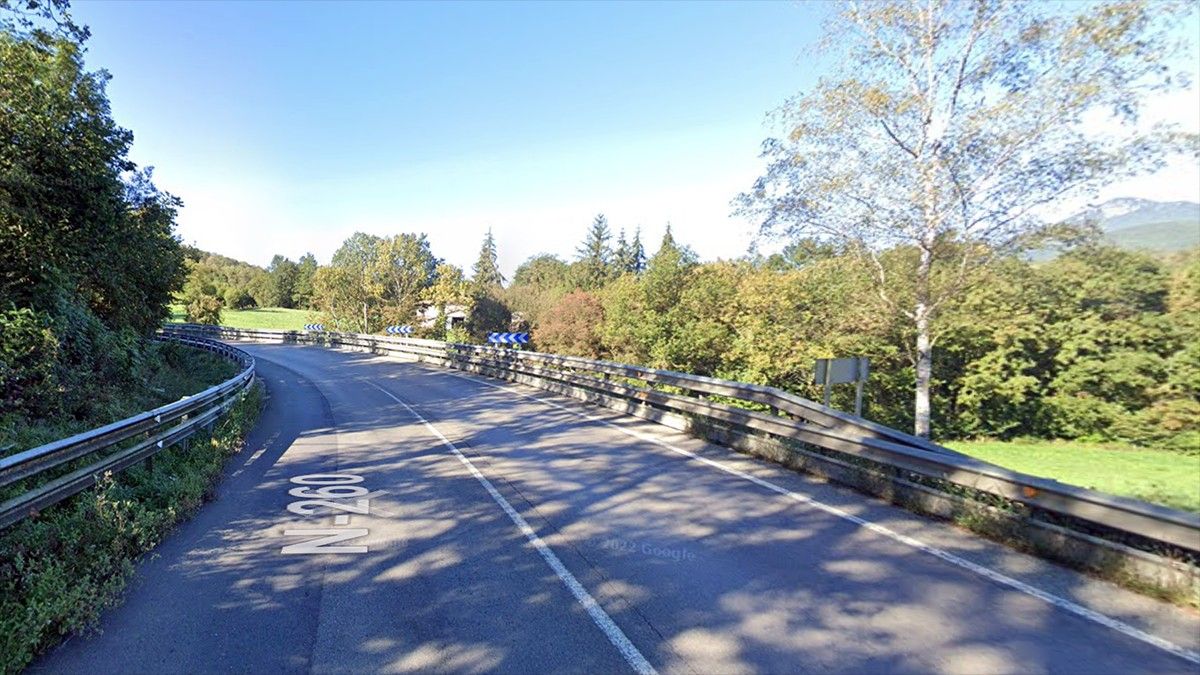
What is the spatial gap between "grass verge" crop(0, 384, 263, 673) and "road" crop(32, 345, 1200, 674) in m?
0.16

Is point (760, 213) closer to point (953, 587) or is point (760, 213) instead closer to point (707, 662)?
point (953, 587)

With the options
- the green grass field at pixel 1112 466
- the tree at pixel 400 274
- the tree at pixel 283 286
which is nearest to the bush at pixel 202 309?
the tree at pixel 400 274

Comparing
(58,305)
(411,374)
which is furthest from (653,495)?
(411,374)

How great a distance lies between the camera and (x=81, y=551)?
445 cm

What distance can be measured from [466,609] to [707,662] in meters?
1.66

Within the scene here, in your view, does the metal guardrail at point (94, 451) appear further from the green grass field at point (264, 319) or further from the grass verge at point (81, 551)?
the green grass field at point (264, 319)

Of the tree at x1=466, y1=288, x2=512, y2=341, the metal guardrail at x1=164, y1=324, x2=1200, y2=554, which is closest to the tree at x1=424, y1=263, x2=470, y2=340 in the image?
the tree at x1=466, y1=288, x2=512, y2=341

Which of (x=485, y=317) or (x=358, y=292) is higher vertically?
(x=358, y=292)

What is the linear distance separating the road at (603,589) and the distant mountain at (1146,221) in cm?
1045

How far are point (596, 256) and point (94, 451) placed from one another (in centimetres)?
8578

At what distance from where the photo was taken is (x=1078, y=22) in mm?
11688

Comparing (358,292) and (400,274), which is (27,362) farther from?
(358,292)

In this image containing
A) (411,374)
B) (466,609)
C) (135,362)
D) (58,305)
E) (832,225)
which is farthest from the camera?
(411,374)

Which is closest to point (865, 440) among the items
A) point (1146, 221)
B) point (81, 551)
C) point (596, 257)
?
point (81, 551)
